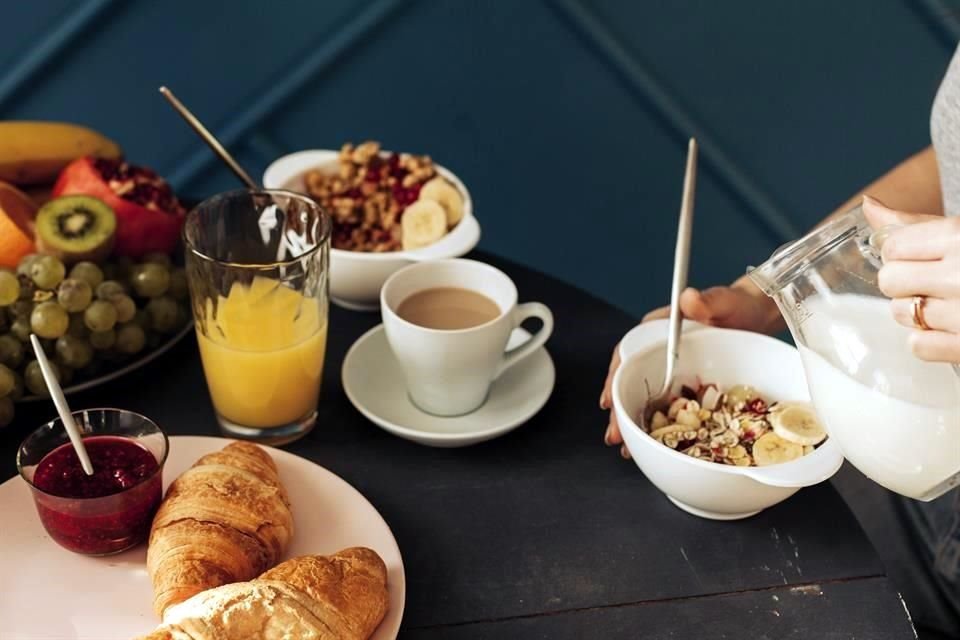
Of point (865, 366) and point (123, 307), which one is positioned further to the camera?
point (123, 307)

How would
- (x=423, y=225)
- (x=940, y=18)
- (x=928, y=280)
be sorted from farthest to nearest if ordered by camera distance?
(x=940, y=18)
(x=423, y=225)
(x=928, y=280)

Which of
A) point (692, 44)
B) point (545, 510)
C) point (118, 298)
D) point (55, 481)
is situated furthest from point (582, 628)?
point (692, 44)

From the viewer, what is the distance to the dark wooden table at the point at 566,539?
955 millimetres

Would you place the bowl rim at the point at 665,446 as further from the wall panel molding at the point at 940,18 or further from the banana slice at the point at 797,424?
the wall panel molding at the point at 940,18

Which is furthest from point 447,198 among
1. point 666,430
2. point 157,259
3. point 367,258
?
point 666,430

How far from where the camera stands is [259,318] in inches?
43.4

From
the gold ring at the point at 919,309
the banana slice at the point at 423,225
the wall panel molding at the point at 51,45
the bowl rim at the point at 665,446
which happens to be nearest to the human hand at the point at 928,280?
the gold ring at the point at 919,309

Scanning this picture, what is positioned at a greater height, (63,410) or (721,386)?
(63,410)

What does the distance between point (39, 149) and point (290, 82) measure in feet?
2.89

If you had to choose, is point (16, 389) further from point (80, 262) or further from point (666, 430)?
point (666, 430)

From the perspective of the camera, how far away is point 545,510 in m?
1.07

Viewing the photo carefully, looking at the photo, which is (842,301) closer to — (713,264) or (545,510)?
(545,510)

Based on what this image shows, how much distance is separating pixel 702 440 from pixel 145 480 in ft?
1.77

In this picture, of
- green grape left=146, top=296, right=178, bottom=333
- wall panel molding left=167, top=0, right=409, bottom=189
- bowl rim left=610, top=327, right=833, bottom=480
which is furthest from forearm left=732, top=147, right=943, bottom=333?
wall panel molding left=167, top=0, right=409, bottom=189
